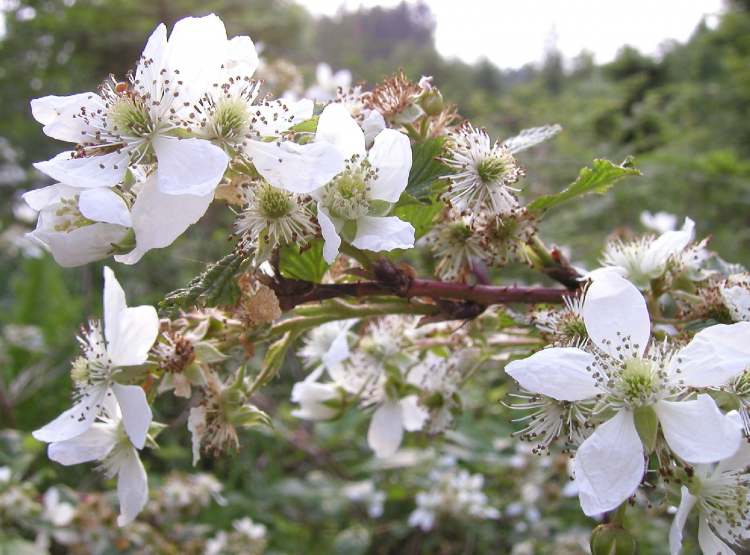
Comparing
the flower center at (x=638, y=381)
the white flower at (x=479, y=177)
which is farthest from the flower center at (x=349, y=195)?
the flower center at (x=638, y=381)

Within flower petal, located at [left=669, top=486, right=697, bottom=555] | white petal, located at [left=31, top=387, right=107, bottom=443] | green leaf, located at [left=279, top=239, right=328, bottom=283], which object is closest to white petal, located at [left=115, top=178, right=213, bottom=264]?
green leaf, located at [left=279, top=239, right=328, bottom=283]

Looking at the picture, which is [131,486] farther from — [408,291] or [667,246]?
[667,246]

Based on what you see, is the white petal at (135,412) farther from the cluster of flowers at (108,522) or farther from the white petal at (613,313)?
the cluster of flowers at (108,522)

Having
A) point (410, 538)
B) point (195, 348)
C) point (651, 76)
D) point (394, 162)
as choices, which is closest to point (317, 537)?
point (410, 538)

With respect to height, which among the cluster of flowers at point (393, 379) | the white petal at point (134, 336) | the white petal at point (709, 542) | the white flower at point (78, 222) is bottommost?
the cluster of flowers at point (393, 379)

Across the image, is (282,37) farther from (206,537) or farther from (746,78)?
(206,537)

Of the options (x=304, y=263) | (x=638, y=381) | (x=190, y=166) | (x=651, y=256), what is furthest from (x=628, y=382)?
(x=190, y=166)

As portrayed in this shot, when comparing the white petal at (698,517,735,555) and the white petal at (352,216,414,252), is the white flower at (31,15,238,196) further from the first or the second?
the white petal at (698,517,735,555)
